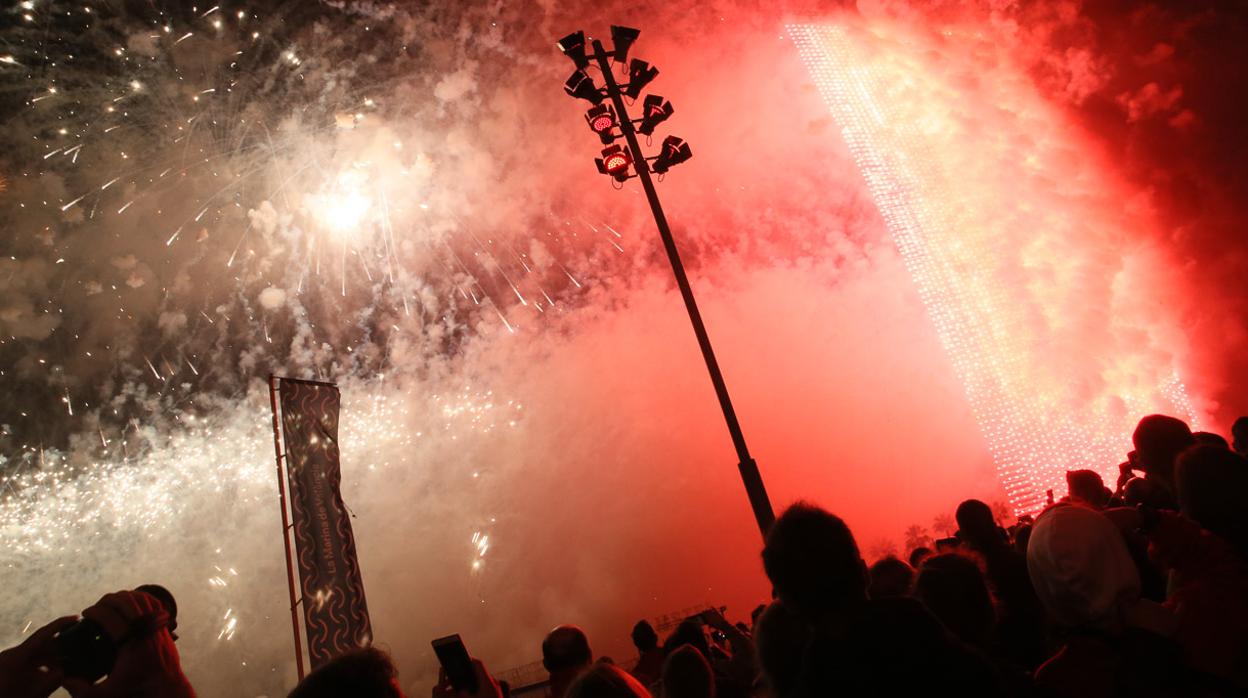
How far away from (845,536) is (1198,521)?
5.88 ft

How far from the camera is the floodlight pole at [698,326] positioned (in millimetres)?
8125

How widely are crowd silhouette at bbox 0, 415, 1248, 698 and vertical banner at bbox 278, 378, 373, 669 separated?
5349mm

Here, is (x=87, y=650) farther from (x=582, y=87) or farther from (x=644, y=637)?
(x=582, y=87)

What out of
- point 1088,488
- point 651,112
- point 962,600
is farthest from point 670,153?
point 962,600

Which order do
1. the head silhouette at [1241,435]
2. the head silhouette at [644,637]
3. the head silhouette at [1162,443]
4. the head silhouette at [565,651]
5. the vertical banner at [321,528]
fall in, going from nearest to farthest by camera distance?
the head silhouette at [1162,443] → the head silhouette at [565,651] → the head silhouette at [644,637] → the head silhouette at [1241,435] → the vertical banner at [321,528]

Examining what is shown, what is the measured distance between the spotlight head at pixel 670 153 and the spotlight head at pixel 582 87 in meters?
1.28

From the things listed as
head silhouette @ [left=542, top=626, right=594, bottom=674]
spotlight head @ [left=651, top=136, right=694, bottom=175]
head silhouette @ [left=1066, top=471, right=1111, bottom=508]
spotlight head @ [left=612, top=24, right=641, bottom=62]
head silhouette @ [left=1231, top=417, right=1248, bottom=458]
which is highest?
spotlight head @ [left=612, top=24, right=641, bottom=62]

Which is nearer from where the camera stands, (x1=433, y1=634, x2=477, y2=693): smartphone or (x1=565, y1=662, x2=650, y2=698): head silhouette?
(x1=565, y1=662, x2=650, y2=698): head silhouette

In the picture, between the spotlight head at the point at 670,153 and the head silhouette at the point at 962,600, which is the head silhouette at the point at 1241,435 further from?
the spotlight head at the point at 670,153

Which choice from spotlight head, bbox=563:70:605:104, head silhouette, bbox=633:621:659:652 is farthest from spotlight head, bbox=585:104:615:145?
head silhouette, bbox=633:621:659:652

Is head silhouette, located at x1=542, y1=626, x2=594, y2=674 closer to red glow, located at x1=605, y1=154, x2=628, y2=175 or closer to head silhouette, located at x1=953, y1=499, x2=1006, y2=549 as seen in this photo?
head silhouette, located at x1=953, y1=499, x2=1006, y2=549

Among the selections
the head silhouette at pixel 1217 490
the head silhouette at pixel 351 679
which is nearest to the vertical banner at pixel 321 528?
the head silhouette at pixel 351 679

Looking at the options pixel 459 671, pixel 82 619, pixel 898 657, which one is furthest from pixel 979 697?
pixel 82 619

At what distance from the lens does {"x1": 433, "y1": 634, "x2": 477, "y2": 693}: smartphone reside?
3812 millimetres
